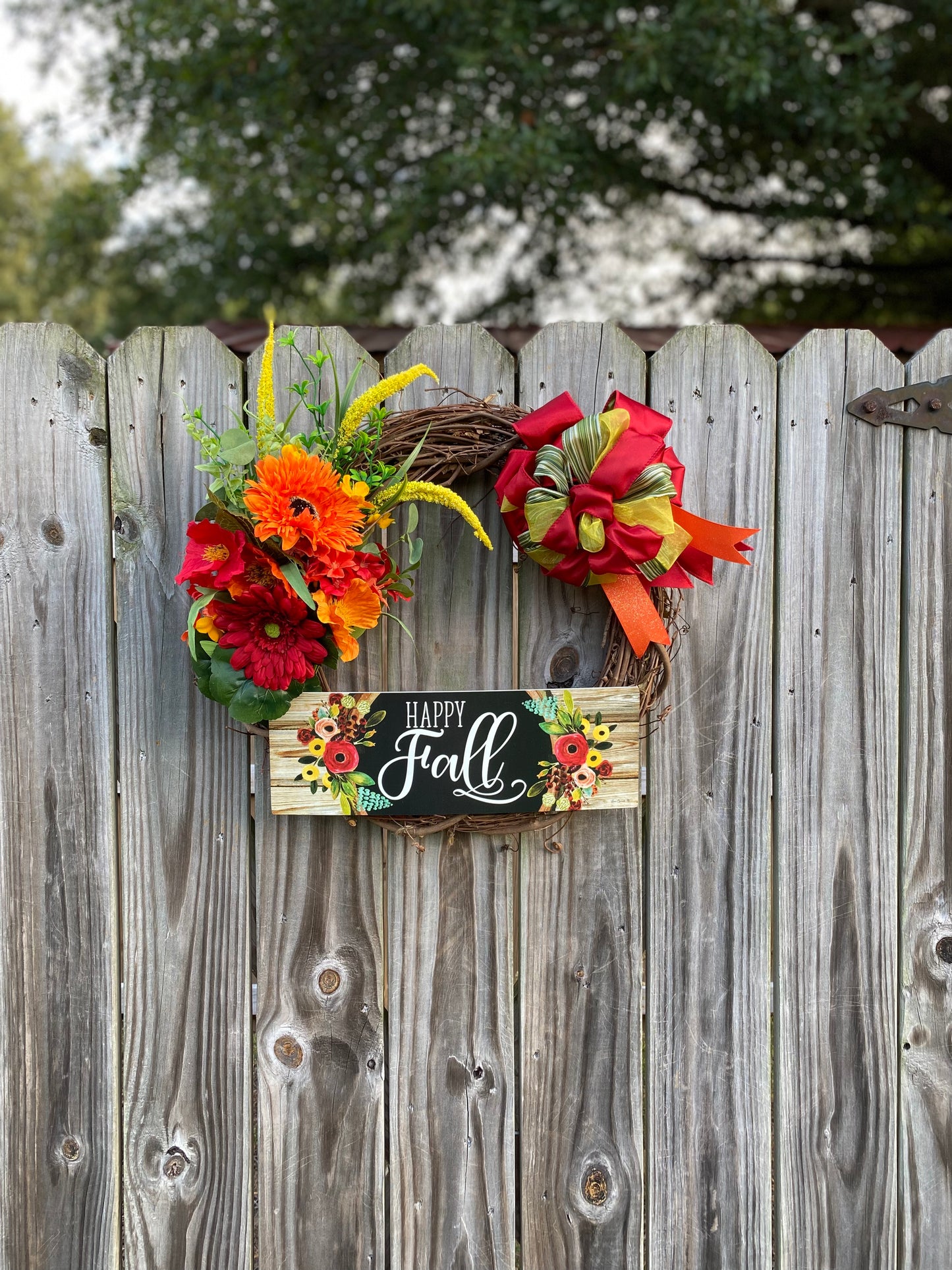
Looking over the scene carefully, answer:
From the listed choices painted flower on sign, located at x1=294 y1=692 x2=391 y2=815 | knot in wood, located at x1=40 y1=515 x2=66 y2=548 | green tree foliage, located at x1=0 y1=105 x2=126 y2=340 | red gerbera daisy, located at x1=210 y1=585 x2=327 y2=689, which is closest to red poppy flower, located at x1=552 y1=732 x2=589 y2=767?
painted flower on sign, located at x1=294 y1=692 x2=391 y2=815

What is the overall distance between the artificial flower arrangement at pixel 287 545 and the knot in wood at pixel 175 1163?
2.43 ft

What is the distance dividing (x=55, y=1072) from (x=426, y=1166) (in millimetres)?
624

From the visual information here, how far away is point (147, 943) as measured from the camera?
1.47 meters

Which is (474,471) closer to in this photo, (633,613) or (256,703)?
(633,613)

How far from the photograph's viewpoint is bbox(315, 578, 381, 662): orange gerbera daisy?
128cm

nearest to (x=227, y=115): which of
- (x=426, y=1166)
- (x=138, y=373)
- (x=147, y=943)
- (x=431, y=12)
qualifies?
(x=431, y=12)

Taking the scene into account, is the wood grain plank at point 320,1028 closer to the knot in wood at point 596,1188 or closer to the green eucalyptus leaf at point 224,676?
the green eucalyptus leaf at point 224,676

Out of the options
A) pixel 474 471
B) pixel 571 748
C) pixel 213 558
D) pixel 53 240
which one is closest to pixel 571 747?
pixel 571 748

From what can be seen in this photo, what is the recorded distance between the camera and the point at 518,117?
13.1 ft

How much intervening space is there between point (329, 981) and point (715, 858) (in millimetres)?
664

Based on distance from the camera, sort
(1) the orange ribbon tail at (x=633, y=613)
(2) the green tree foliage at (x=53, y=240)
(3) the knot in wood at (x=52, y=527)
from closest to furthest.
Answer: (1) the orange ribbon tail at (x=633, y=613) < (3) the knot in wood at (x=52, y=527) < (2) the green tree foliage at (x=53, y=240)

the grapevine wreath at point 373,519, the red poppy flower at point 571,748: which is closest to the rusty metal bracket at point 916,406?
the grapevine wreath at point 373,519

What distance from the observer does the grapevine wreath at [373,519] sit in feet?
4.13

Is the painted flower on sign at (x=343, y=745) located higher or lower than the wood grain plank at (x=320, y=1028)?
higher
